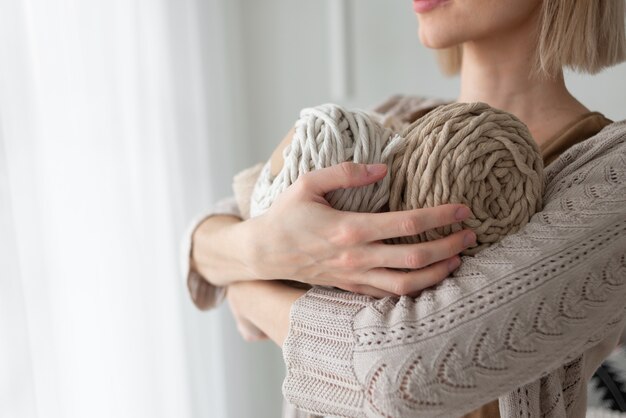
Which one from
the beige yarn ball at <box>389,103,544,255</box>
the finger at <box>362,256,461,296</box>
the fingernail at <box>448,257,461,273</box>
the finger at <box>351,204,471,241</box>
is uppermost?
the beige yarn ball at <box>389,103,544,255</box>

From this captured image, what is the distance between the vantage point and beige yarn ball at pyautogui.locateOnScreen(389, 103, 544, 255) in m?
0.76

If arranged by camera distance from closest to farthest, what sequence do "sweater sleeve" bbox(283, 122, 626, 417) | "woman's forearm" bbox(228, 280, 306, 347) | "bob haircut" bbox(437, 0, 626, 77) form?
"sweater sleeve" bbox(283, 122, 626, 417) < "woman's forearm" bbox(228, 280, 306, 347) < "bob haircut" bbox(437, 0, 626, 77)

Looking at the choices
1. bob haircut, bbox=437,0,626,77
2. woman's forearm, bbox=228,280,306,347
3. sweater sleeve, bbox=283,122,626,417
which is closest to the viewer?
sweater sleeve, bbox=283,122,626,417

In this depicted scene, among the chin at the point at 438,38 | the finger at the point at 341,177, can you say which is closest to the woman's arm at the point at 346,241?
the finger at the point at 341,177

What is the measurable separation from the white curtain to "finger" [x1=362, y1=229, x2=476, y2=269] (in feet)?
2.10

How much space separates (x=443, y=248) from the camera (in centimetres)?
76

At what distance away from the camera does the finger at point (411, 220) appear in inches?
29.3

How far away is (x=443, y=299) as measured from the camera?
752 mm

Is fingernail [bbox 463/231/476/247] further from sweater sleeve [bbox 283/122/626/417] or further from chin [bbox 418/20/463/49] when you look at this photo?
chin [bbox 418/20/463/49]

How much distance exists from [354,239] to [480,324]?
18 centimetres

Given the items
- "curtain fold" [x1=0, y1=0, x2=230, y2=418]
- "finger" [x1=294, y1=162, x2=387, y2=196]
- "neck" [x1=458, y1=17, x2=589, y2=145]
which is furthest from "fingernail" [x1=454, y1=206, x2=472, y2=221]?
"curtain fold" [x1=0, y1=0, x2=230, y2=418]

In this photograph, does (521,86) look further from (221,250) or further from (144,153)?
(144,153)

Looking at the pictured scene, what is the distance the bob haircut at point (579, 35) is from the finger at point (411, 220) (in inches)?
18.5

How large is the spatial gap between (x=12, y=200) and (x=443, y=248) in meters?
0.74
